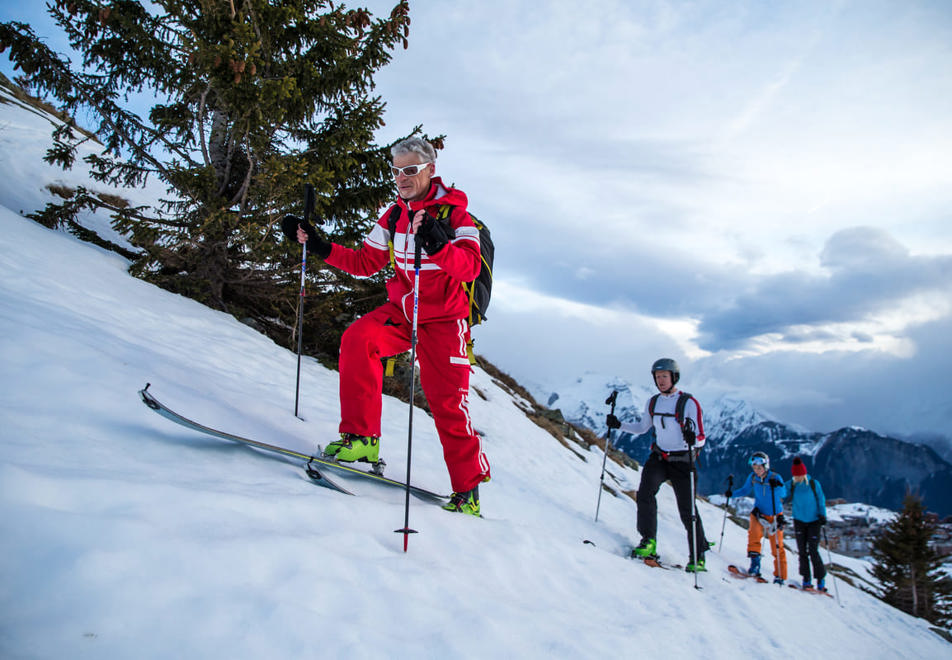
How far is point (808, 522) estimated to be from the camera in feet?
31.0

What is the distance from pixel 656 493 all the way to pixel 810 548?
199 inches

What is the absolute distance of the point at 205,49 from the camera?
6.64 m

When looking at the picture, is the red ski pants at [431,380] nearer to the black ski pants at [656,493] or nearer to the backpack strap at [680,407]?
the black ski pants at [656,493]

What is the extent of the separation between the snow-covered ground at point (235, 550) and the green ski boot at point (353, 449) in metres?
0.31

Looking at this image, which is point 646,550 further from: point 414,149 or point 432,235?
point 414,149

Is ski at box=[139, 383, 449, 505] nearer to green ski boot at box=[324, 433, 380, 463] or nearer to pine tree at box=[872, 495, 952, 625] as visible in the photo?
green ski boot at box=[324, 433, 380, 463]

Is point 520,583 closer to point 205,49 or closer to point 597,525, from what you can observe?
point 597,525

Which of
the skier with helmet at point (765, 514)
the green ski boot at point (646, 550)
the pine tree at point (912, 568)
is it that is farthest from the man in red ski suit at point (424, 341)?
the pine tree at point (912, 568)

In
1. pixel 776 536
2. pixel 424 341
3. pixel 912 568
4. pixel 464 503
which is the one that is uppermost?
pixel 424 341

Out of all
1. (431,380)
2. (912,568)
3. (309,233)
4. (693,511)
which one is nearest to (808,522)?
(693,511)

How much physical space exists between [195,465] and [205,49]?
6.34 m

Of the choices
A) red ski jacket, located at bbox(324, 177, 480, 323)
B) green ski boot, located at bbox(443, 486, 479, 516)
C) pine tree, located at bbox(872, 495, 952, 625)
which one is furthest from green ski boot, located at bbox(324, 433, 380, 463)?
pine tree, located at bbox(872, 495, 952, 625)

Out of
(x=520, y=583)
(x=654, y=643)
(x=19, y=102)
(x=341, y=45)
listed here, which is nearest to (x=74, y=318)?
(x=520, y=583)

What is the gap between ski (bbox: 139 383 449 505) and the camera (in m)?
3.00
